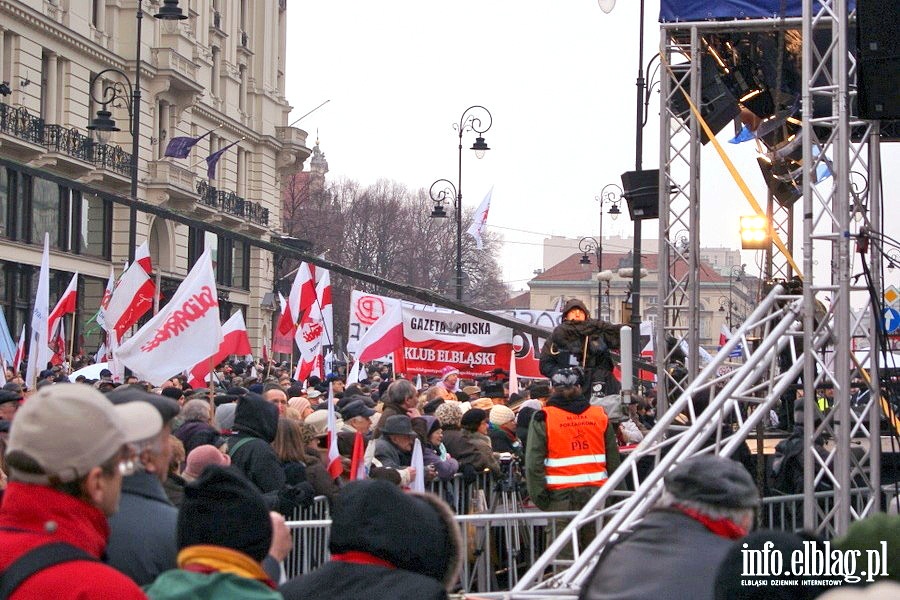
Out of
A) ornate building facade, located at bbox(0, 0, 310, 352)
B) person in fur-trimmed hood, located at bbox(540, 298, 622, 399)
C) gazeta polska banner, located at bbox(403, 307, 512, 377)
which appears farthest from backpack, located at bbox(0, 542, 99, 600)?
ornate building facade, located at bbox(0, 0, 310, 352)

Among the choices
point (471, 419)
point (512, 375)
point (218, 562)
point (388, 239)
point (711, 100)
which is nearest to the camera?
point (218, 562)

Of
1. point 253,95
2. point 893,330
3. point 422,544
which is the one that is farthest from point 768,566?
point 253,95

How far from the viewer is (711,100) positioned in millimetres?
12812

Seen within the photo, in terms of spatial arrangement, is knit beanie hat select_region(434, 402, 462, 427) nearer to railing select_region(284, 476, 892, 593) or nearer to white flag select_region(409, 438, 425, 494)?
railing select_region(284, 476, 892, 593)

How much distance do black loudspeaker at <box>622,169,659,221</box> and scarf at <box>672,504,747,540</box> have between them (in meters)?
9.71

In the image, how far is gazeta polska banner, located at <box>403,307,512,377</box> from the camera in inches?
739

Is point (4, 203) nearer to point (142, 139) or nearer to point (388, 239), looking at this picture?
point (142, 139)

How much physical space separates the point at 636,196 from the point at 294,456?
633 cm

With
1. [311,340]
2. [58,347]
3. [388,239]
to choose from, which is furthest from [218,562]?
[388,239]

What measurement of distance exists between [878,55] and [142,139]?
44071 millimetres

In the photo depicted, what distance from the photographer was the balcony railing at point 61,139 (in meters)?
39.2

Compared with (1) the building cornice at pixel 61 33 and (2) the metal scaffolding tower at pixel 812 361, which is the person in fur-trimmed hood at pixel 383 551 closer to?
(2) the metal scaffolding tower at pixel 812 361

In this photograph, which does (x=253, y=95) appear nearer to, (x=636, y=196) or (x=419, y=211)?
(x=419, y=211)

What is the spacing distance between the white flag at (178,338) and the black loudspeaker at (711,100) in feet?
16.1
